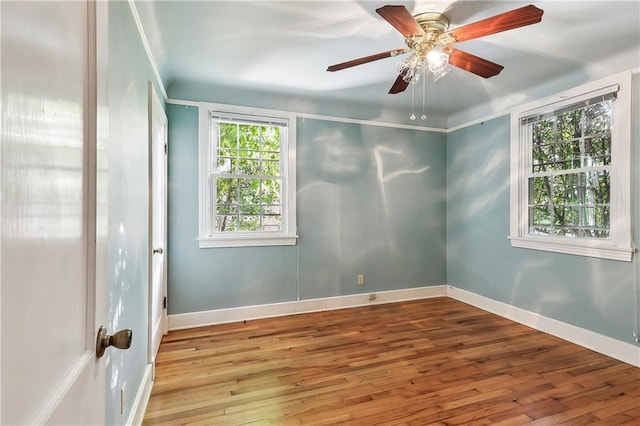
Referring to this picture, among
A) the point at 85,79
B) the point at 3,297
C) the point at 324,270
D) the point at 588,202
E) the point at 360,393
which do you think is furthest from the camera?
the point at 324,270

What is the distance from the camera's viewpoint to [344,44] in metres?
2.49

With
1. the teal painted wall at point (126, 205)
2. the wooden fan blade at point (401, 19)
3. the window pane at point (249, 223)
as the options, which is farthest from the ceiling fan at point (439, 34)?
the window pane at point (249, 223)

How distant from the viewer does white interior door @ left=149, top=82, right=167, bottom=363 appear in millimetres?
2404

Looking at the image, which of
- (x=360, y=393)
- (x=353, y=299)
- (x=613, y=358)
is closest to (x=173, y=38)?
(x=360, y=393)

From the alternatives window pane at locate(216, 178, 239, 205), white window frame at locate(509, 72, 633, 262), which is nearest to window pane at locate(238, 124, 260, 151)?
window pane at locate(216, 178, 239, 205)

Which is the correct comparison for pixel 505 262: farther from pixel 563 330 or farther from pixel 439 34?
pixel 439 34

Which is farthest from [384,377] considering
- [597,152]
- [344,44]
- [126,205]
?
[597,152]

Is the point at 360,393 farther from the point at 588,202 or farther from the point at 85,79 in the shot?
the point at 588,202

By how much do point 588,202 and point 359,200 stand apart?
7.35 feet

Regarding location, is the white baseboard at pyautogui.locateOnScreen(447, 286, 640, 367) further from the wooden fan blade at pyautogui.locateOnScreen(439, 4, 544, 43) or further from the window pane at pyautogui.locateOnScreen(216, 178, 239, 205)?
the window pane at pyautogui.locateOnScreen(216, 178, 239, 205)

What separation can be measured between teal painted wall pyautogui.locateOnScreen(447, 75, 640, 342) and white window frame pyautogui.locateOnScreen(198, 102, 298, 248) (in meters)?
2.22

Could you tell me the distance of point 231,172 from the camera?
3580 mm

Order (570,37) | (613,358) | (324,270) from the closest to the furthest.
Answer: (570,37)
(613,358)
(324,270)

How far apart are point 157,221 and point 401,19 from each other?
2.35 m
